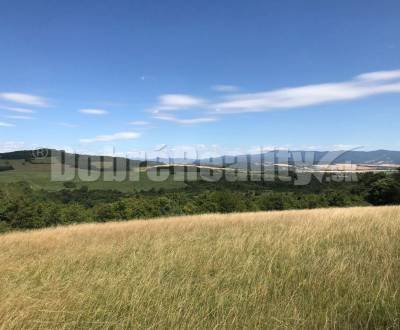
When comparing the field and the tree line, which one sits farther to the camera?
the field

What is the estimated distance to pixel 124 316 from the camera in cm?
323

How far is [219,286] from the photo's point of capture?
13.0 ft

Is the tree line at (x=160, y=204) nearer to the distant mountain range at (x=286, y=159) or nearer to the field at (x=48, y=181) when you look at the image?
the distant mountain range at (x=286, y=159)

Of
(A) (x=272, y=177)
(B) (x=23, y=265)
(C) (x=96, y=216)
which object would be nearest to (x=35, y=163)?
A: (A) (x=272, y=177)

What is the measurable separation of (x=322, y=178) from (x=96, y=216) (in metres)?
50.9

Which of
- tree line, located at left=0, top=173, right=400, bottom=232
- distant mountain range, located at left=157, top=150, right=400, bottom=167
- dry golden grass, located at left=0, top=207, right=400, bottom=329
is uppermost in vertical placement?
distant mountain range, located at left=157, top=150, right=400, bottom=167

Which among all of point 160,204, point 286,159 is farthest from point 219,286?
point 286,159

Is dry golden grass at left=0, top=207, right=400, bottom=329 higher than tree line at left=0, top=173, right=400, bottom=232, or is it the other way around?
dry golden grass at left=0, top=207, right=400, bottom=329

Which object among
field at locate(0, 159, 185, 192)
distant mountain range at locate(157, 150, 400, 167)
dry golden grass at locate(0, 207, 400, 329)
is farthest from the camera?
field at locate(0, 159, 185, 192)

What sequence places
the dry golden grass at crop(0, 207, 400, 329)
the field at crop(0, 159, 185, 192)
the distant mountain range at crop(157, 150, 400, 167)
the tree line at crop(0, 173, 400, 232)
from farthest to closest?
1. the field at crop(0, 159, 185, 192)
2. the tree line at crop(0, 173, 400, 232)
3. the distant mountain range at crop(157, 150, 400, 167)
4. the dry golden grass at crop(0, 207, 400, 329)

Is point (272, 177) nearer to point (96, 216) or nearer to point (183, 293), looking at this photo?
point (96, 216)

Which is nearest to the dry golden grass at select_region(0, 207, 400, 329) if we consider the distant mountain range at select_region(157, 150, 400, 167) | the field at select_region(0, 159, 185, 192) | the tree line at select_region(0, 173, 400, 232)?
the tree line at select_region(0, 173, 400, 232)

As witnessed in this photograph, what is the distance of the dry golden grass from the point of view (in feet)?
10.0

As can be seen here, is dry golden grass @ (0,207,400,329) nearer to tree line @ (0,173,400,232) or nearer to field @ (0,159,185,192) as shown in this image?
tree line @ (0,173,400,232)
